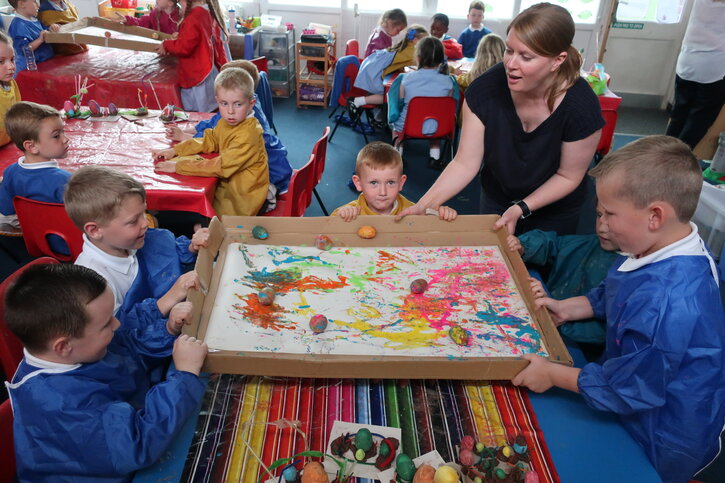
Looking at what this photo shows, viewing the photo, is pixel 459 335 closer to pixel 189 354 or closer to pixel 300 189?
pixel 189 354

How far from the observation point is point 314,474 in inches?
40.4

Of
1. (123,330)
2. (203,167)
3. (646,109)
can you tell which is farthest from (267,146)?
(646,109)

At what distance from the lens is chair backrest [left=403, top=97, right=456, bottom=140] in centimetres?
416

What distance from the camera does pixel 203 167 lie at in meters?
2.56

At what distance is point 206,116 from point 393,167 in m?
1.78

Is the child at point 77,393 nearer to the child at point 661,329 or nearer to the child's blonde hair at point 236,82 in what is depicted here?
the child at point 661,329

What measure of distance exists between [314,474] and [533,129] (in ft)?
4.78

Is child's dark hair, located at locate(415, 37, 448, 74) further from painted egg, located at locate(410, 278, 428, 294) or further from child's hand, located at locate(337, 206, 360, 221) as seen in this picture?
painted egg, located at locate(410, 278, 428, 294)

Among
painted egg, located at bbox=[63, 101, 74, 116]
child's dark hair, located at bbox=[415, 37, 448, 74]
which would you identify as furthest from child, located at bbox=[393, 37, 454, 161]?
painted egg, located at bbox=[63, 101, 74, 116]

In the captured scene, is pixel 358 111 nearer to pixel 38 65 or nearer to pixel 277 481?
pixel 38 65

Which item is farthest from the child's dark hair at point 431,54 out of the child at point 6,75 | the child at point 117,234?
the child at point 117,234

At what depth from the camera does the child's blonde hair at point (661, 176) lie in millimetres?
1222

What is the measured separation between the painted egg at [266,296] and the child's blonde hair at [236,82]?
5.42ft

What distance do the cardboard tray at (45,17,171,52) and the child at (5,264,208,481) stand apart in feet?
11.2
